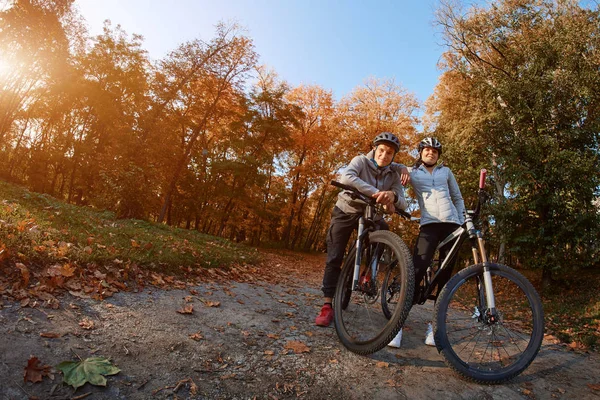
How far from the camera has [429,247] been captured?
3.55 m

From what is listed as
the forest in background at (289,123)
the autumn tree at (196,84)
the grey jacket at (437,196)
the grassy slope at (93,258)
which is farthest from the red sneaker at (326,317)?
the autumn tree at (196,84)

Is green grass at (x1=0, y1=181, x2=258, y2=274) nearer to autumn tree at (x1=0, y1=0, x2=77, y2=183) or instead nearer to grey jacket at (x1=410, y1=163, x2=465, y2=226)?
grey jacket at (x1=410, y1=163, x2=465, y2=226)

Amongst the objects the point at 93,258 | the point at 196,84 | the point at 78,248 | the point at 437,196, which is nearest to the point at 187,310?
the point at 93,258

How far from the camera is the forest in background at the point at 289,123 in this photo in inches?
371

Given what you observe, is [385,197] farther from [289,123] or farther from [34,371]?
[289,123]

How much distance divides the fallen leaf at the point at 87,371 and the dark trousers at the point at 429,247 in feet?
9.56

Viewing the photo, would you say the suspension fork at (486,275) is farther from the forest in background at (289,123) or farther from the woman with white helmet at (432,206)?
the forest in background at (289,123)

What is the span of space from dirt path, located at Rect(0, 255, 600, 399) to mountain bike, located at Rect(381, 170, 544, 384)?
18 cm

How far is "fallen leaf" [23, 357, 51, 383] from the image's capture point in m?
1.78

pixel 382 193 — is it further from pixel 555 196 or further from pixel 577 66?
pixel 577 66

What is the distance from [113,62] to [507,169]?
24.1 meters

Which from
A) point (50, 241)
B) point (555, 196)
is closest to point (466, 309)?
point (50, 241)

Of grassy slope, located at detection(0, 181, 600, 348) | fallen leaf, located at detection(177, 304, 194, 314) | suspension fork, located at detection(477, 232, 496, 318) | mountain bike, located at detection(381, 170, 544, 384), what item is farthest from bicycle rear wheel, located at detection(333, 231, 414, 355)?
grassy slope, located at detection(0, 181, 600, 348)

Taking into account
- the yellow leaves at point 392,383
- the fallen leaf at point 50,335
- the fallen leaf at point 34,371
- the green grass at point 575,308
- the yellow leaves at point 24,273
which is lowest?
the fallen leaf at point 34,371
